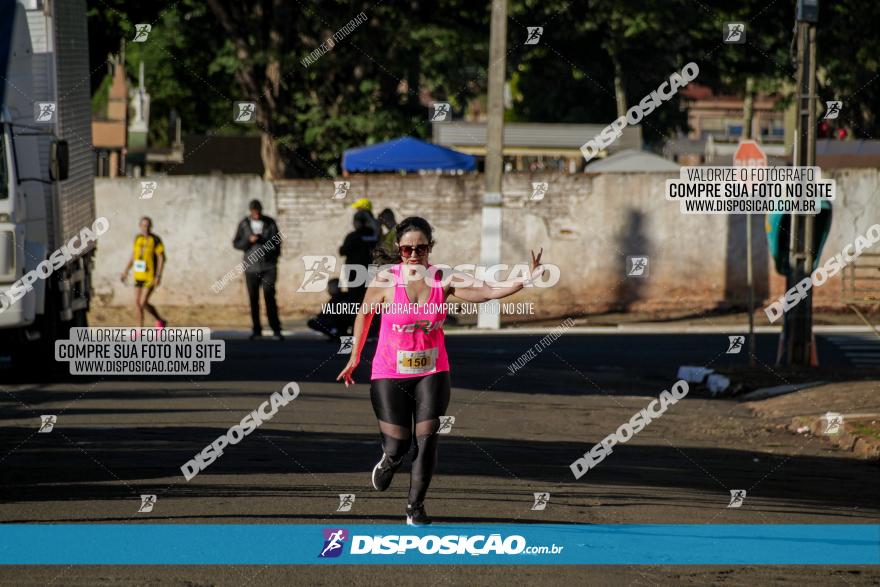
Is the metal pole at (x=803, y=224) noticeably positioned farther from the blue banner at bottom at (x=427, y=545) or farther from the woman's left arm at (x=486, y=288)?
the woman's left arm at (x=486, y=288)

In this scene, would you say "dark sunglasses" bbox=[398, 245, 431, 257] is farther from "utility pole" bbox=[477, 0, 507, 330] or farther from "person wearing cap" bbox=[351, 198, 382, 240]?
"utility pole" bbox=[477, 0, 507, 330]

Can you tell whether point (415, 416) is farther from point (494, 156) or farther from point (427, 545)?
point (494, 156)

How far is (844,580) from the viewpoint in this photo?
794 cm

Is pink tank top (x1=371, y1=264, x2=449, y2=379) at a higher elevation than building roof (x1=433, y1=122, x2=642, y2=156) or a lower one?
lower

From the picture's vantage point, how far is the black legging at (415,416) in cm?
902

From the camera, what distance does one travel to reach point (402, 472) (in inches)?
460

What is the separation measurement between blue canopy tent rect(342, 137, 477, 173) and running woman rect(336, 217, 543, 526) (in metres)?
21.7

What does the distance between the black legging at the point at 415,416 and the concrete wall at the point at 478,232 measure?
20969 mm

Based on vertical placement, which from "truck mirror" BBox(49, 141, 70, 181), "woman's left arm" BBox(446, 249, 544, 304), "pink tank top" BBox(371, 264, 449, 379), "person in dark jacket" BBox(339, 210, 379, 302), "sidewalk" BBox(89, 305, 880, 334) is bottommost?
"sidewalk" BBox(89, 305, 880, 334)

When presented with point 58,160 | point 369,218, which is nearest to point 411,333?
point 58,160

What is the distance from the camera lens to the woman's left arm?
8992 mm

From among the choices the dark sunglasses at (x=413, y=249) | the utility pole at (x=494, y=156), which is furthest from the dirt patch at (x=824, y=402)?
the utility pole at (x=494, y=156)

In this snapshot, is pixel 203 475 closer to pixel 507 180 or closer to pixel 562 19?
pixel 507 180

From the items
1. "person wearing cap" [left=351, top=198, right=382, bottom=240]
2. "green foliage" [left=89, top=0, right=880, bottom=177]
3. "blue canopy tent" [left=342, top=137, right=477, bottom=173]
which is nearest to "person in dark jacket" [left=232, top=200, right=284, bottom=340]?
"person wearing cap" [left=351, top=198, right=382, bottom=240]
